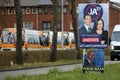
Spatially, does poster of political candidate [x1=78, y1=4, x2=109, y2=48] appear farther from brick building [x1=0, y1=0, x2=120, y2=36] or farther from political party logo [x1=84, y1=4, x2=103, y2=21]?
brick building [x1=0, y1=0, x2=120, y2=36]

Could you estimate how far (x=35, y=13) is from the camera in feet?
384

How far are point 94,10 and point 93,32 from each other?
90cm

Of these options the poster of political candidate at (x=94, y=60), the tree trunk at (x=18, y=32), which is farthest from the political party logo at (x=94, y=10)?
the tree trunk at (x=18, y=32)

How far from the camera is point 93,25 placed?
1853 centimetres

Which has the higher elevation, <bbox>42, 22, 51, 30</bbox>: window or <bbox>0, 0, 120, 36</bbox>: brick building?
<bbox>0, 0, 120, 36</bbox>: brick building

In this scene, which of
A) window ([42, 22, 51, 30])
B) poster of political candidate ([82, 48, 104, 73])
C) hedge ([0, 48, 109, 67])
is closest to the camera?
poster of political candidate ([82, 48, 104, 73])

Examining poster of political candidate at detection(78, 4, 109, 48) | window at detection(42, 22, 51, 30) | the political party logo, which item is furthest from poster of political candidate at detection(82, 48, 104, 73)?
window at detection(42, 22, 51, 30)

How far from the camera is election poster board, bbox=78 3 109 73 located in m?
18.3

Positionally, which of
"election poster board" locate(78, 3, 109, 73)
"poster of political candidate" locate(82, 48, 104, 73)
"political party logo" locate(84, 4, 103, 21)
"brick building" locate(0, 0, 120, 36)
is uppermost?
"brick building" locate(0, 0, 120, 36)

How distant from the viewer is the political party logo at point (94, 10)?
18.2 meters

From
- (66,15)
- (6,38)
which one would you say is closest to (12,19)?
(66,15)

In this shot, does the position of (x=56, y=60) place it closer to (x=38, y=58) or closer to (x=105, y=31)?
(x=38, y=58)

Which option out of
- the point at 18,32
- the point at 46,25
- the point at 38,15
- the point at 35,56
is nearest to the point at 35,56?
the point at 35,56

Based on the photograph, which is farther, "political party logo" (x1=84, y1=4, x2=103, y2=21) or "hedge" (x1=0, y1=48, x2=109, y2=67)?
"hedge" (x1=0, y1=48, x2=109, y2=67)
